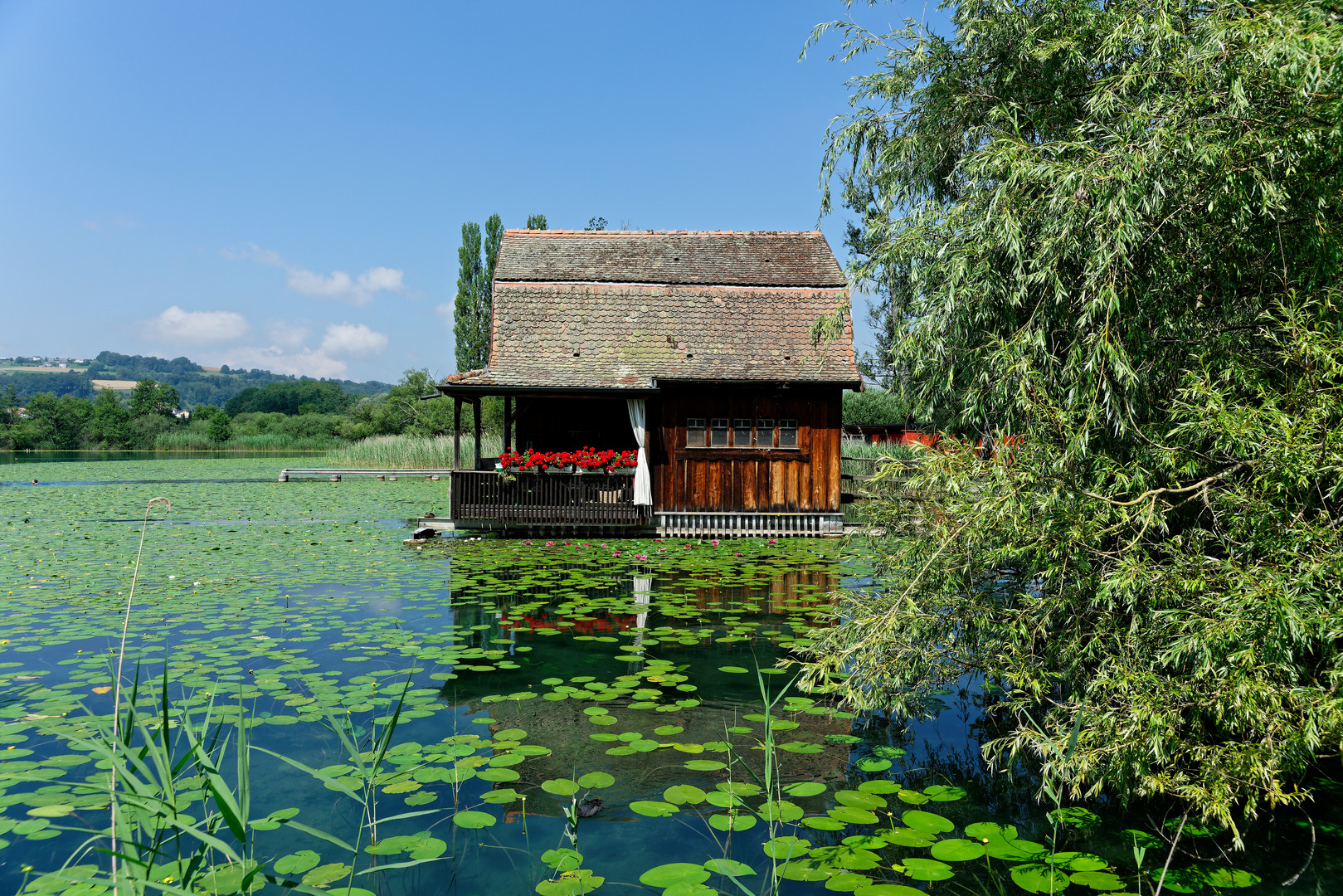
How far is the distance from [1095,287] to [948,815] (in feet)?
8.39

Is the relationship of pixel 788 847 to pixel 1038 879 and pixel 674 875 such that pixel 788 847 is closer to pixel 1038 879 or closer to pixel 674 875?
pixel 674 875

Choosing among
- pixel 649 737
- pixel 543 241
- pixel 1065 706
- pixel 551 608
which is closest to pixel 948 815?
pixel 1065 706

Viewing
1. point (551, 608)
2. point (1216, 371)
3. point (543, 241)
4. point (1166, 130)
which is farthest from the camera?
point (543, 241)

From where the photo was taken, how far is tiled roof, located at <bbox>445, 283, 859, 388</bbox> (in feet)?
44.5

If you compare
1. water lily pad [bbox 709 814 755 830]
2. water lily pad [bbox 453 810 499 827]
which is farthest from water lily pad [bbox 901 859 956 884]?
water lily pad [bbox 453 810 499 827]

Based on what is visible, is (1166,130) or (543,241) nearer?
(1166,130)

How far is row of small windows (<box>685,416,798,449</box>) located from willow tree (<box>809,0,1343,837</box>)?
9353mm

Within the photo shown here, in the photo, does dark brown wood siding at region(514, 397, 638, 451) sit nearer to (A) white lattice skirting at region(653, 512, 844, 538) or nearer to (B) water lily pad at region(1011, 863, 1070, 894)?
(A) white lattice skirting at region(653, 512, 844, 538)

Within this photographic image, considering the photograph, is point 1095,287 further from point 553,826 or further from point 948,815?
point 553,826

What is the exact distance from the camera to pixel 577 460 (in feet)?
44.4

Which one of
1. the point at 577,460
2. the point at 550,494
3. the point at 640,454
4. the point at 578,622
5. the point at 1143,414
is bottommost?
the point at 578,622

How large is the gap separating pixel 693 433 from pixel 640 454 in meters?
1.16

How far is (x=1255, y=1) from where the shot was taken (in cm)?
352

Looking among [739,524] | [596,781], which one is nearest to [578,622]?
[596,781]
